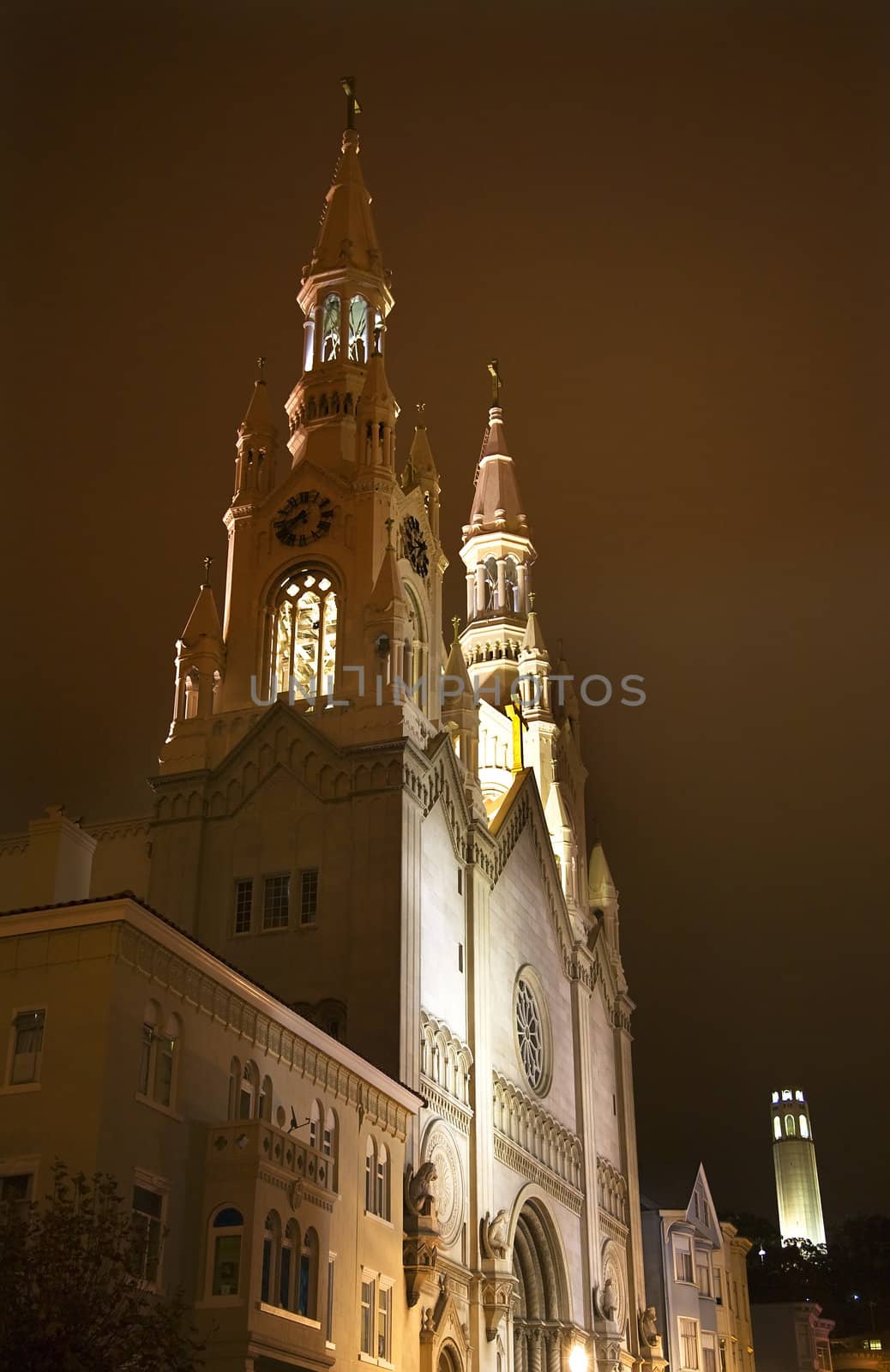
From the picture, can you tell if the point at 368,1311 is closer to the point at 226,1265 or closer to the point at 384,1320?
the point at 384,1320

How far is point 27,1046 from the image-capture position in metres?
31.5

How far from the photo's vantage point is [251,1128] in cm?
3325

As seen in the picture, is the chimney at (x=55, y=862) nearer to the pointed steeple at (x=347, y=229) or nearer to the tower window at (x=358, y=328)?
the tower window at (x=358, y=328)

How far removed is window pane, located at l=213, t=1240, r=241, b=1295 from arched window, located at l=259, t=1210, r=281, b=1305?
25.1 inches

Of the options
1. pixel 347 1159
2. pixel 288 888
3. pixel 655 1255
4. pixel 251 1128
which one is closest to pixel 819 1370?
pixel 655 1255

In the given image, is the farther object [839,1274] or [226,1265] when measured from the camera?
[839,1274]

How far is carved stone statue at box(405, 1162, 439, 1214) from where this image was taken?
45.2 metres

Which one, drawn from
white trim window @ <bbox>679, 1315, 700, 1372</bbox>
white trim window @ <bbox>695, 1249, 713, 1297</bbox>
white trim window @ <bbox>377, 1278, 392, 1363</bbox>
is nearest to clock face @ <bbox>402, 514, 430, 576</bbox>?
white trim window @ <bbox>377, 1278, 392, 1363</bbox>

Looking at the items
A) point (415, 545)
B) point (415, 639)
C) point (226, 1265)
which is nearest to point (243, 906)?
point (415, 639)

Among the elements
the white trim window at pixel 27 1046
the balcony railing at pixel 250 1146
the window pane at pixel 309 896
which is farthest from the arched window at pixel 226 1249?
the window pane at pixel 309 896

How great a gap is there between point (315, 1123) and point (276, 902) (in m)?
15.5

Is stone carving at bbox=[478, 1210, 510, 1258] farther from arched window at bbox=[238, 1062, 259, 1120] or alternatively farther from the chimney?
arched window at bbox=[238, 1062, 259, 1120]

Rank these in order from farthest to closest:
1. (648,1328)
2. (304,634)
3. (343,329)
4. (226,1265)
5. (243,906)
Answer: (648,1328)
(343,329)
(304,634)
(243,906)
(226,1265)

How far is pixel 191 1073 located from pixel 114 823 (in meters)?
25.4
